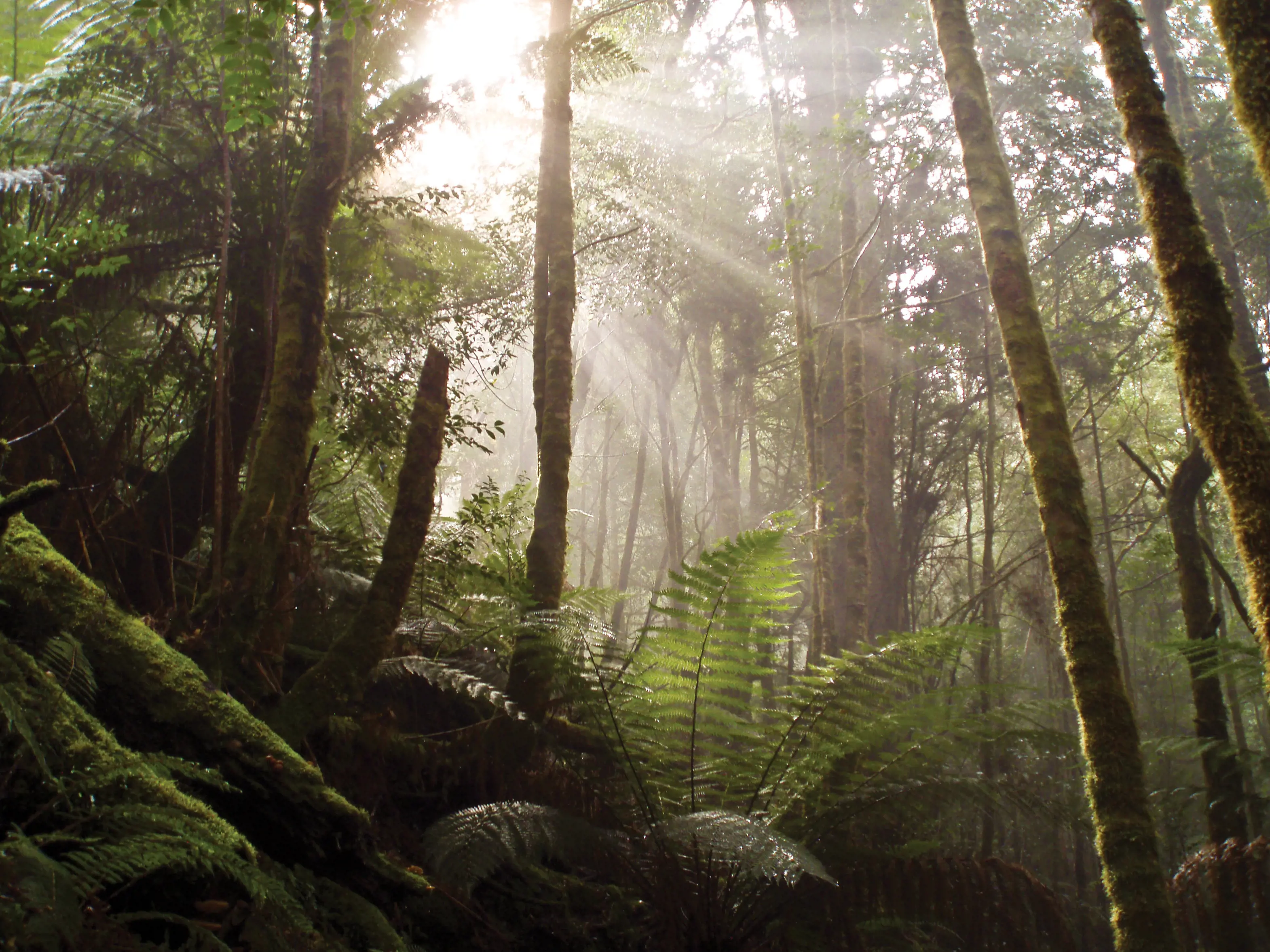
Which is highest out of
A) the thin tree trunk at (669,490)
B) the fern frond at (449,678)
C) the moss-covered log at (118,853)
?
the thin tree trunk at (669,490)

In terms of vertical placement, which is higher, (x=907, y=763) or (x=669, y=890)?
(x=907, y=763)

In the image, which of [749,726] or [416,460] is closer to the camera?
[416,460]

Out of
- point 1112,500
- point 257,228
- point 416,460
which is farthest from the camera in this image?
point 1112,500

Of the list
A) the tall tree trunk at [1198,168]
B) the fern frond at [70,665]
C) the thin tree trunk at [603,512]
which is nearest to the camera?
the fern frond at [70,665]

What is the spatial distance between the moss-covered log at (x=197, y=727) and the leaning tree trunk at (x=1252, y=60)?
8.91 ft

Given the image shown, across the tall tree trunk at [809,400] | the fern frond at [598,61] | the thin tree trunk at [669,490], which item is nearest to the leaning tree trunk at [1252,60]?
the fern frond at [598,61]

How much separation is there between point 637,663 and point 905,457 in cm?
1120

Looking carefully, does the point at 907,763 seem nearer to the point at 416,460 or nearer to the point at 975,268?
the point at 416,460

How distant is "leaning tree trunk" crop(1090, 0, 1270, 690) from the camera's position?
1.89 metres

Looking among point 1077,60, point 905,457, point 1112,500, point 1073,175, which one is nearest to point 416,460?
point 905,457

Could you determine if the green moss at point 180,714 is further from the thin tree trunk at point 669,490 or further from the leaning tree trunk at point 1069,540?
the thin tree trunk at point 669,490

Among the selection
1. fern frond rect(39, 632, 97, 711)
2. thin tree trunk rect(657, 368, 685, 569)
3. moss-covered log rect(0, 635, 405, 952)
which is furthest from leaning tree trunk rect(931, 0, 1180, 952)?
thin tree trunk rect(657, 368, 685, 569)

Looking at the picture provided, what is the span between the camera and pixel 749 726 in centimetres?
319

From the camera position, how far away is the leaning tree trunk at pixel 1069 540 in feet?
7.36
